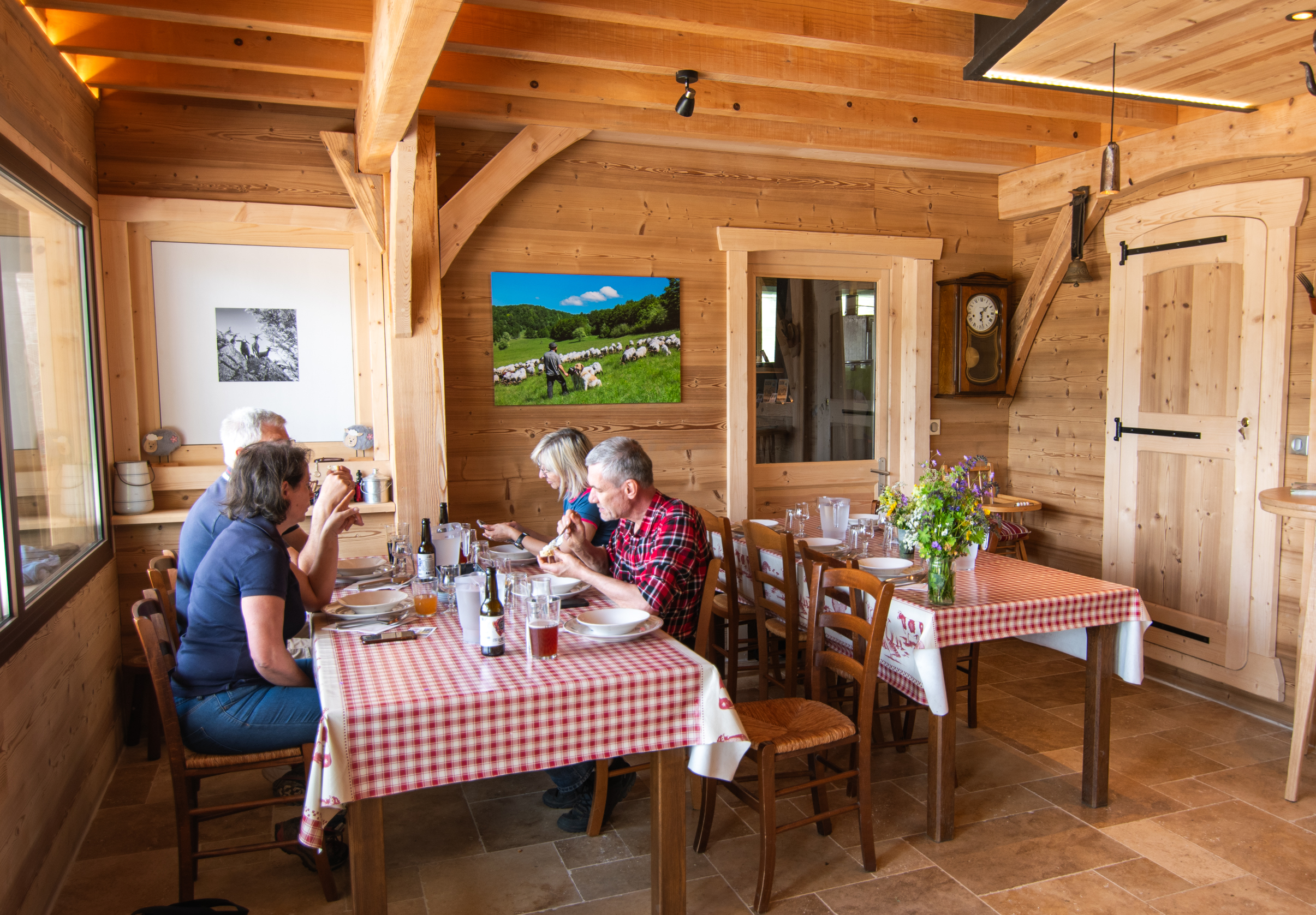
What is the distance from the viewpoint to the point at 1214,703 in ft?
13.7

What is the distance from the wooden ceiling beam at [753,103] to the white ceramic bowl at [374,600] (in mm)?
2054

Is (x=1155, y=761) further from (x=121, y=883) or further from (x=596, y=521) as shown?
(x=121, y=883)

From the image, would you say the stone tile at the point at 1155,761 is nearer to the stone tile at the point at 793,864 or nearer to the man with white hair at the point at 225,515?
the stone tile at the point at 793,864

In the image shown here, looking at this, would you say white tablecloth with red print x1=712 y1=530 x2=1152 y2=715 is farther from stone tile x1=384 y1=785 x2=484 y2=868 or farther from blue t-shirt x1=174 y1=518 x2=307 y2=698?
blue t-shirt x1=174 y1=518 x2=307 y2=698

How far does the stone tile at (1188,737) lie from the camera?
12.0ft

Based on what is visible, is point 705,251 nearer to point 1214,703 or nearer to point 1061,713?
point 1061,713

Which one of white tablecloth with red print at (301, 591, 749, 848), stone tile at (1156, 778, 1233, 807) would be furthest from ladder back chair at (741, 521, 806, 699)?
stone tile at (1156, 778, 1233, 807)

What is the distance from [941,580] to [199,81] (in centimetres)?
339

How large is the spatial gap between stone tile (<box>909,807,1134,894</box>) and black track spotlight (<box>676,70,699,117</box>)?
2.80 metres

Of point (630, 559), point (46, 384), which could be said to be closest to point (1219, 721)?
point (630, 559)

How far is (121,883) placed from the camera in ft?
8.69

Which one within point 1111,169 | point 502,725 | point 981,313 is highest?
point 1111,169

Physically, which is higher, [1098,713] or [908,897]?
[1098,713]

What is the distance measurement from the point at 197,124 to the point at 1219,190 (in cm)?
460
